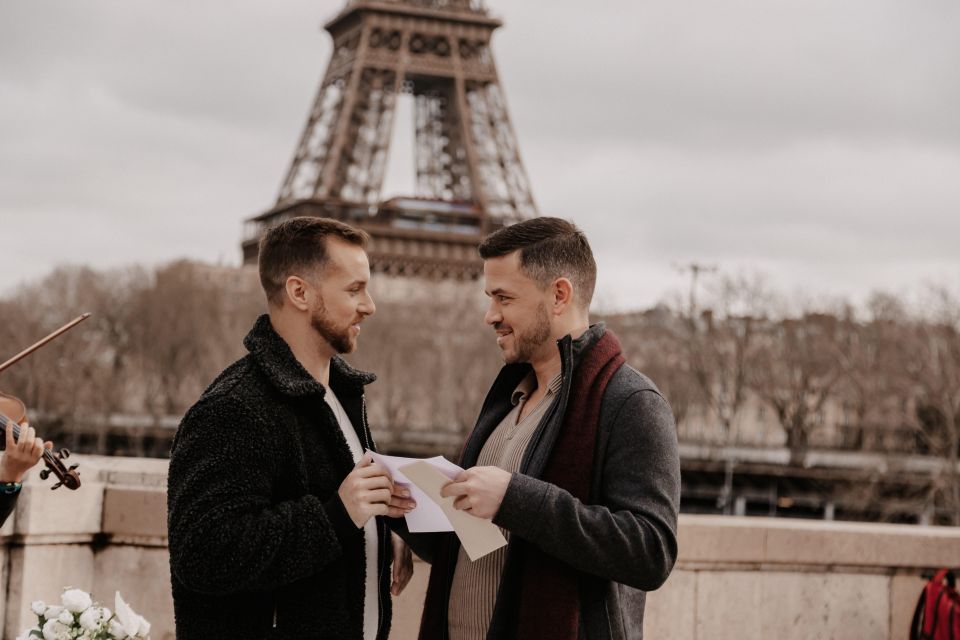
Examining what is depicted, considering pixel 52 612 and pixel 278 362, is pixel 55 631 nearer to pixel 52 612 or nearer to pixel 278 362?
pixel 52 612

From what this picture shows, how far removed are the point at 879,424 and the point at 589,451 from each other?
39.9 metres

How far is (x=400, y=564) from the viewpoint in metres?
4.25

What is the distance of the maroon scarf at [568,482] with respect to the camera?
362 cm

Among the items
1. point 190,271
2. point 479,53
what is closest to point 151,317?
point 190,271

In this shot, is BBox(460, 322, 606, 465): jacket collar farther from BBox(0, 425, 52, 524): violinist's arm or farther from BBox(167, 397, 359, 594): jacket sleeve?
BBox(0, 425, 52, 524): violinist's arm

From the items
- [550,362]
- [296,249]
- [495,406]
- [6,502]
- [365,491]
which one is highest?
[296,249]

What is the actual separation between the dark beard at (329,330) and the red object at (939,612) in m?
3.85

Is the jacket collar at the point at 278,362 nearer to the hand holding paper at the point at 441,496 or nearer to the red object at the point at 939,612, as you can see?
the hand holding paper at the point at 441,496

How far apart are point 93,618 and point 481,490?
1232 millimetres

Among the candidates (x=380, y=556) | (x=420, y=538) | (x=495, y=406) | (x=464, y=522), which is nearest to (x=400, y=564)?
(x=420, y=538)

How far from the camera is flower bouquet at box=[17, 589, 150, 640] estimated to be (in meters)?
3.79

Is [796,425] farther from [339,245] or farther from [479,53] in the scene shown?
[339,245]

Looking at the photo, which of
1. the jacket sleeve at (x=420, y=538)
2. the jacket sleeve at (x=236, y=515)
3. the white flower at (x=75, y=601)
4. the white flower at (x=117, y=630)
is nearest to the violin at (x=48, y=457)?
the white flower at (x=75, y=601)

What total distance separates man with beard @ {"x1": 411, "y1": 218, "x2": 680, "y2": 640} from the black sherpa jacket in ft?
1.24
